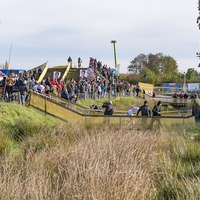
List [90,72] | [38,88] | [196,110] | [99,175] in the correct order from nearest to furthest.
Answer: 1. [99,175]
2. [196,110]
3. [38,88]
4. [90,72]

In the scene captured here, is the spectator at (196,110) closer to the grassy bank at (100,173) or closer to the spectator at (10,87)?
the grassy bank at (100,173)

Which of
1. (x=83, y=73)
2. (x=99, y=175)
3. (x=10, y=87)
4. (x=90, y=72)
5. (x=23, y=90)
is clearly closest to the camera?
(x=99, y=175)

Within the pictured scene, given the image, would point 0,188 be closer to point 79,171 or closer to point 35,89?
point 79,171

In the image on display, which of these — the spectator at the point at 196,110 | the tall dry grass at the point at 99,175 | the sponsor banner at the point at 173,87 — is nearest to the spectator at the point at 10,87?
the tall dry grass at the point at 99,175

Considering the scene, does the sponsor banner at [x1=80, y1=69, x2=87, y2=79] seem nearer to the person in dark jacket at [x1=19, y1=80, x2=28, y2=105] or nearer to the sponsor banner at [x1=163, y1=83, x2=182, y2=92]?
the person in dark jacket at [x1=19, y1=80, x2=28, y2=105]

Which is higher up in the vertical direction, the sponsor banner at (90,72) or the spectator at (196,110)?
the sponsor banner at (90,72)

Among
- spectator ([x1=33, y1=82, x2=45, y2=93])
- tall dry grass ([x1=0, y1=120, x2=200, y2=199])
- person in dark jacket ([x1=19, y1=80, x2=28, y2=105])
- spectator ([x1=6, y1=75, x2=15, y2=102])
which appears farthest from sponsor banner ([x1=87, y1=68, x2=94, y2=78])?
tall dry grass ([x1=0, y1=120, x2=200, y2=199])

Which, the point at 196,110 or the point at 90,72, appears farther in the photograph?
the point at 90,72

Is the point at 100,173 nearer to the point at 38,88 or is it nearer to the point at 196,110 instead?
the point at 196,110

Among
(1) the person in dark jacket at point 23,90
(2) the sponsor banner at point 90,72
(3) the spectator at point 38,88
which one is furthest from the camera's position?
(2) the sponsor banner at point 90,72

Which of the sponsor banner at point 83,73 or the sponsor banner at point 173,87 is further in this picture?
the sponsor banner at point 173,87

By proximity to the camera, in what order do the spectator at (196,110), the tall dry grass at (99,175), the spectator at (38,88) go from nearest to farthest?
the tall dry grass at (99,175) → the spectator at (196,110) → the spectator at (38,88)

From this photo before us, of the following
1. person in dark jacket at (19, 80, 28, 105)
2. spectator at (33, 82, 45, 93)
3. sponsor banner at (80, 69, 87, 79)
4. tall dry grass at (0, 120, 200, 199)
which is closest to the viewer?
tall dry grass at (0, 120, 200, 199)

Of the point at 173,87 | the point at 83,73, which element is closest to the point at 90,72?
the point at 83,73
